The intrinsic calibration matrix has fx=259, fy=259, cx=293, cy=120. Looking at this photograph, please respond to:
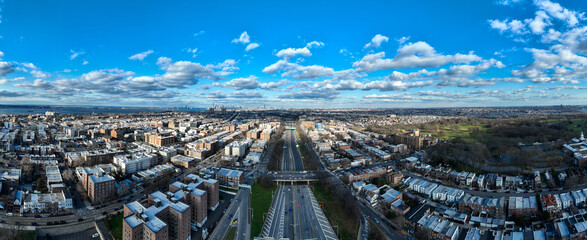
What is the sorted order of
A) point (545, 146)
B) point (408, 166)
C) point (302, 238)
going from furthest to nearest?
1. point (545, 146)
2. point (408, 166)
3. point (302, 238)

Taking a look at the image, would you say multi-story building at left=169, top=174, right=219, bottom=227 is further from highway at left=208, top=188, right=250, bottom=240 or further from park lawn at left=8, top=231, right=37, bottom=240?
park lawn at left=8, top=231, right=37, bottom=240

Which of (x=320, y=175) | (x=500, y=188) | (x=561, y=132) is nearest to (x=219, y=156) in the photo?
(x=320, y=175)

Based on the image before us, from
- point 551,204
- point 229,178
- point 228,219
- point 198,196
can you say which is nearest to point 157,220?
point 198,196

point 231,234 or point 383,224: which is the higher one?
point 231,234

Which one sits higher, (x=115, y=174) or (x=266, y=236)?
(x=115, y=174)

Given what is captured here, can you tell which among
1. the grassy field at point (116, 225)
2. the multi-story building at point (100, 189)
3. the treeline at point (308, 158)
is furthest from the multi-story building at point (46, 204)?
the treeline at point (308, 158)

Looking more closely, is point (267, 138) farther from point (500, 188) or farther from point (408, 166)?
point (500, 188)

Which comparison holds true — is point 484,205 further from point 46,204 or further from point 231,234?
point 46,204
